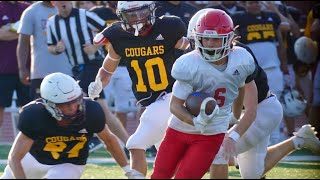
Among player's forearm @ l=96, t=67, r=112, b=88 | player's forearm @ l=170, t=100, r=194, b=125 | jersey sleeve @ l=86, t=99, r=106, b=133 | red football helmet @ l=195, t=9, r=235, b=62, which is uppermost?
red football helmet @ l=195, t=9, r=235, b=62

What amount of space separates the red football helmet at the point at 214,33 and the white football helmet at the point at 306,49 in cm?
481

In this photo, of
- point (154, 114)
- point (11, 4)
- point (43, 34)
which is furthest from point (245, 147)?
point (11, 4)

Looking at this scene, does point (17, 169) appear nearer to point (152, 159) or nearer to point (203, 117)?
point (203, 117)

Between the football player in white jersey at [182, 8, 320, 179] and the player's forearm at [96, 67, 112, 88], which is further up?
the player's forearm at [96, 67, 112, 88]

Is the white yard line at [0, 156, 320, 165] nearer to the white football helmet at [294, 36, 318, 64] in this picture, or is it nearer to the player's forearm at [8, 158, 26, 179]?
the white football helmet at [294, 36, 318, 64]

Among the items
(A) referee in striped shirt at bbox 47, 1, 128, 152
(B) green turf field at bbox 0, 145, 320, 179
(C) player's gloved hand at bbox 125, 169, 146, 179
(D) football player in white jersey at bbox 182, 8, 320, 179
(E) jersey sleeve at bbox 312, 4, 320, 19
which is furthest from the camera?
(E) jersey sleeve at bbox 312, 4, 320, 19

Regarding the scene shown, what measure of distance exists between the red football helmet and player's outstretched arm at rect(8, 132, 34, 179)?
1258mm

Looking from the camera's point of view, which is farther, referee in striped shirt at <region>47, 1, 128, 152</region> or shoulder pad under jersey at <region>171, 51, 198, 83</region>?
referee in striped shirt at <region>47, 1, 128, 152</region>

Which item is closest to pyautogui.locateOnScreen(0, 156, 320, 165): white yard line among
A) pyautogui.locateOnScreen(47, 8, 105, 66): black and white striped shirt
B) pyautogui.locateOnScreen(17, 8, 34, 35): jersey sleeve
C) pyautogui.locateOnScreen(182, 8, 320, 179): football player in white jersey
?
pyautogui.locateOnScreen(47, 8, 105, 66): black and white striped shirt

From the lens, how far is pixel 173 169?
241 inches

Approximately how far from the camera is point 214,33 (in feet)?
19.4

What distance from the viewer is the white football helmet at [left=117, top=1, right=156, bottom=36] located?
22.3 feet

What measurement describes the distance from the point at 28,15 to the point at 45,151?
126 inches

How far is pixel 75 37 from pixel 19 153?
326 centimetres
